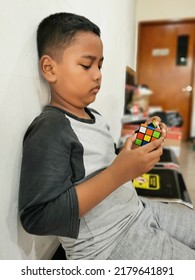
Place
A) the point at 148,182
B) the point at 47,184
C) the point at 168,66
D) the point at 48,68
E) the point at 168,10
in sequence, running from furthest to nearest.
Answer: the point at 168,66 < the point at 168,10 < the point at 148,182 < the point at 48,68 < the point at 47,184

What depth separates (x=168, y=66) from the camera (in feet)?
9.61

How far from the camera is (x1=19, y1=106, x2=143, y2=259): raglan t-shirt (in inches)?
14.1

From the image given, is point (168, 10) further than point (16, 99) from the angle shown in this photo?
Yes

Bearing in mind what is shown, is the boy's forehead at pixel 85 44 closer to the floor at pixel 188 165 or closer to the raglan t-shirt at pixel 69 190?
the raglan t-shirt at pixel 69 190

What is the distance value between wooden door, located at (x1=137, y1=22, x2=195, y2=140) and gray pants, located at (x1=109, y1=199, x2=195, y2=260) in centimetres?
235

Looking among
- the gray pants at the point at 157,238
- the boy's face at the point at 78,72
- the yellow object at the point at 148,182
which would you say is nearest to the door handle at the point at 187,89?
the yellow object at the point at 148,182

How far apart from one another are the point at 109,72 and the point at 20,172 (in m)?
0.74

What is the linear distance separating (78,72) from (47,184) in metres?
0.22

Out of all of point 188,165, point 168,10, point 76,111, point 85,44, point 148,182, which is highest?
point 168,10

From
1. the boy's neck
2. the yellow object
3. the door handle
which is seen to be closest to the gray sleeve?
the boy's neck

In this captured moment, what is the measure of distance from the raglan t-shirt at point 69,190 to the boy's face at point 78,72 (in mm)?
36

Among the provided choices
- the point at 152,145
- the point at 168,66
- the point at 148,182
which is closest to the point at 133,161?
the point at 152,145

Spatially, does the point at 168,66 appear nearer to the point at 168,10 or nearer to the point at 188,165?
the point at 168,10

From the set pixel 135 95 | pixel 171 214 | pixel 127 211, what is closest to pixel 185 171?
pixel 135 95
